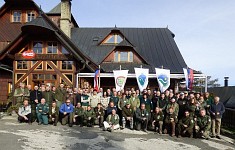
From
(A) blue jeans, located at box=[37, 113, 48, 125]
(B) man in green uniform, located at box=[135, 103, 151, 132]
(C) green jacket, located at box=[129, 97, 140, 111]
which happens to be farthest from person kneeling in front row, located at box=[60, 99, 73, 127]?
(B) man in green uniform, located at box=[135, 103, 151, 132]

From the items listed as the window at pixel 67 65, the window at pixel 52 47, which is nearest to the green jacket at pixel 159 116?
the window at pixel 67 65

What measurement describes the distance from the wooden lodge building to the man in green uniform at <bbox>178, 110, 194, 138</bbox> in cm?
697

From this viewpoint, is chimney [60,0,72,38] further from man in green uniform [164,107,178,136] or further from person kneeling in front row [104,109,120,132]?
man in green uniform [164,107,178,136]

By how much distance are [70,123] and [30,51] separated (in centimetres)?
708

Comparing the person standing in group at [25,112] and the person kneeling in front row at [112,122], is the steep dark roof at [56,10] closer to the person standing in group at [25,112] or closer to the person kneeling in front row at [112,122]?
the person standing in group at [25,112]

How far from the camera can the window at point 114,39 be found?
780 inches

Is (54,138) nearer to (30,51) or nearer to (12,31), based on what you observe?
(30,51)

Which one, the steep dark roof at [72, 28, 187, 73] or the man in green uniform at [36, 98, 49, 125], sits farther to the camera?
the steep dark roof at [72, 28, 187, 73]

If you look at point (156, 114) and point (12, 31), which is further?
point (12, 31)

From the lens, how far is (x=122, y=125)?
1070 cm

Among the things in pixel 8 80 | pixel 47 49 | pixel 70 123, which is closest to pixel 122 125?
pixel 70 123

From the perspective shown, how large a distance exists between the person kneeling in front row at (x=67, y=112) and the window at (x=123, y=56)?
8655 millimetres

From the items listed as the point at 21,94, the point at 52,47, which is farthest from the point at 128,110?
the point at 52,47

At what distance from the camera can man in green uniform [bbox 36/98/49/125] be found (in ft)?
35.2
